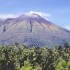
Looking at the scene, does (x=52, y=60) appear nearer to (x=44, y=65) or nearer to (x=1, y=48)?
(x=44, y=65)

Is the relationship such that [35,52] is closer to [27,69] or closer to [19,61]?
[19,61]

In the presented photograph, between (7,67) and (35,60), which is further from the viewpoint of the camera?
(35,60)

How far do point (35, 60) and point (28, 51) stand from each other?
4.28m

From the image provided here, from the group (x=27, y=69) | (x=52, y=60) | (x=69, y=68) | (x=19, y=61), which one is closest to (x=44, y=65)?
(x=52, y=60)

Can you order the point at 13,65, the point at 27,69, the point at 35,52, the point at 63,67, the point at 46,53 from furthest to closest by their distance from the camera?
1. the point at 46,53
2. the point at 35,52
3. the point at 13,65
4. the point at 63,67
5. the point at 27,69

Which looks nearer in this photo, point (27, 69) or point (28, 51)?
point (27, 69)

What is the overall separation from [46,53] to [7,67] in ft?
102

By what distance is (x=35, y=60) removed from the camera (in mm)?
120750

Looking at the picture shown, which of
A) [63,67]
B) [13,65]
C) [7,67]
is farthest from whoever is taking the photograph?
[13,65]

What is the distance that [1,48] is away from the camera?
400 ft

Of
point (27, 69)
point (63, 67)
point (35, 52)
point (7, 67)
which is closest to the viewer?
point (27, 69)

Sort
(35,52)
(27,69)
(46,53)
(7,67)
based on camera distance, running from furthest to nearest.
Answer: (46,53)
(35,52)
(7,67)
(27,69)

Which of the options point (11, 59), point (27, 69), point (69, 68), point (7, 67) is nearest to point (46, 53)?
point (11, 59)

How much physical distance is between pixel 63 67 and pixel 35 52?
32.8 meters
